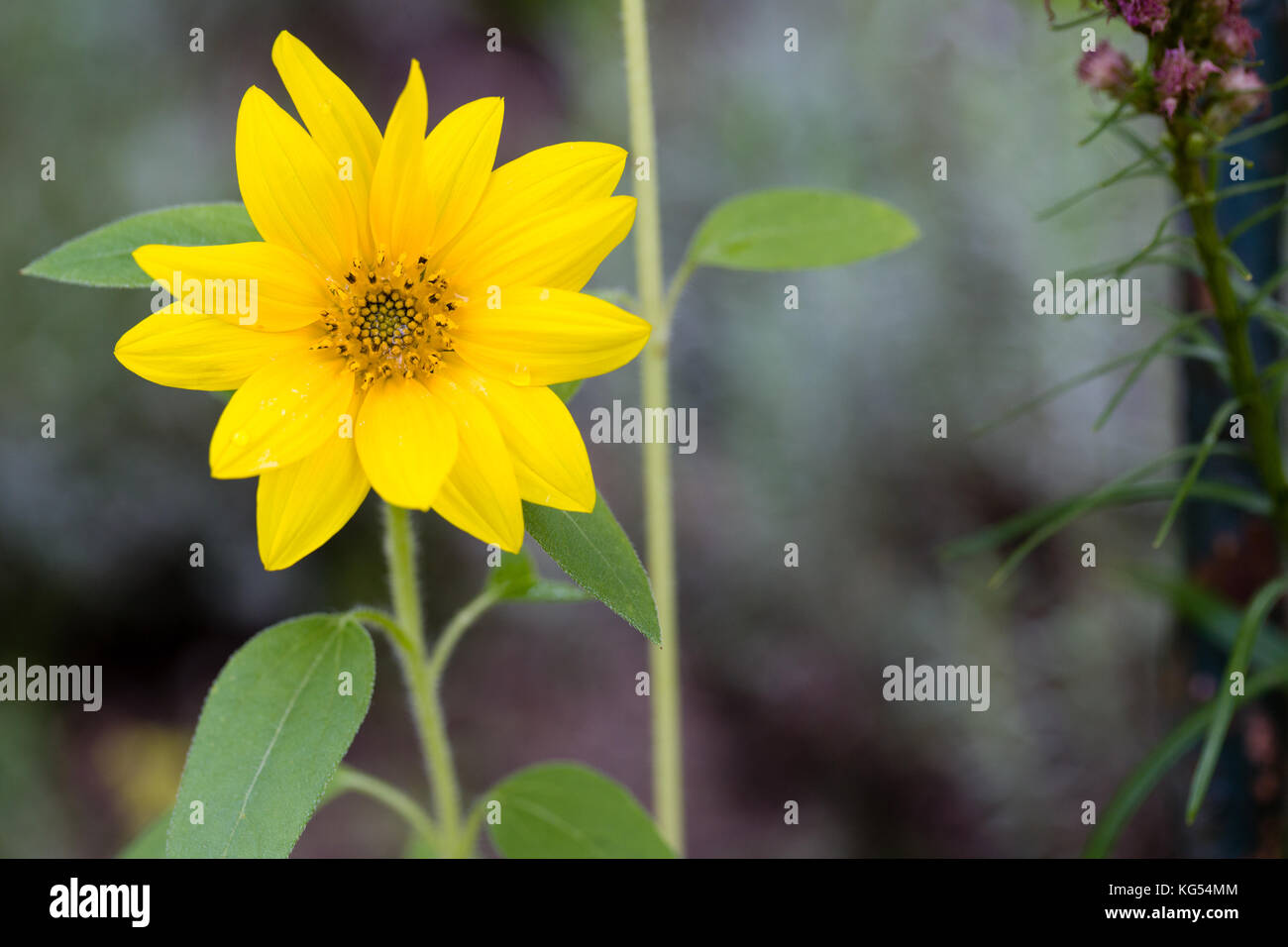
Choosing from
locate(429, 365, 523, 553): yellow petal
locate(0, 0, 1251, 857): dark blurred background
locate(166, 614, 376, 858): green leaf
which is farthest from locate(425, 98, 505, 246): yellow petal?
locate(0, 0, 1251, 857): dark blurred background

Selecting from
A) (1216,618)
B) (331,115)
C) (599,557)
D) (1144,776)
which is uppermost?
(331,115)

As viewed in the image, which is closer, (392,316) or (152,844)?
(392,316)

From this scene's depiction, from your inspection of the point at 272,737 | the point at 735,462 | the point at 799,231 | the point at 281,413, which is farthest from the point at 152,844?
the point at 735,462

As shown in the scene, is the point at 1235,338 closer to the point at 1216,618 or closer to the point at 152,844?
the point at 1216,618

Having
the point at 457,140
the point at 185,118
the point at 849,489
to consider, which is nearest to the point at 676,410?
the point at 849,489

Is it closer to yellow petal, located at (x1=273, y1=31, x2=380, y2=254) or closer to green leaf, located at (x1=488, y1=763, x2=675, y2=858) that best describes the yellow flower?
yellow petal, located at (x1=273, y1=31, x2=380, y2=254)
